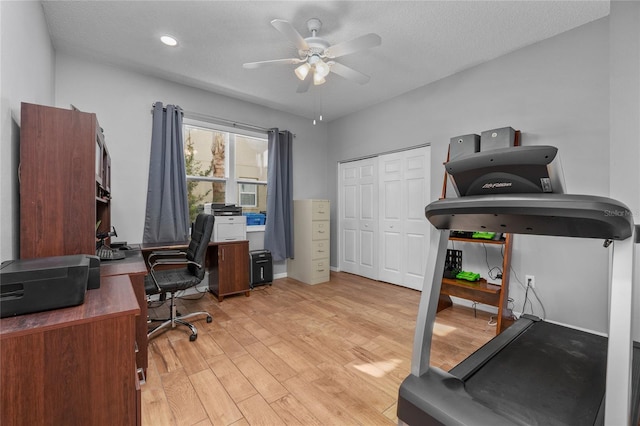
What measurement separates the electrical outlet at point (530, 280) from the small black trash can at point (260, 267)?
306 centimetres

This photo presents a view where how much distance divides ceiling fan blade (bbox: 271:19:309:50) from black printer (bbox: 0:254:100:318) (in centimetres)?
179

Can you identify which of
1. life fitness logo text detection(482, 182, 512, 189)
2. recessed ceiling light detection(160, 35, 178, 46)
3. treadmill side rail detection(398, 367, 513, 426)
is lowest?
treadmill side rail detection(398, 367, 513, 426)

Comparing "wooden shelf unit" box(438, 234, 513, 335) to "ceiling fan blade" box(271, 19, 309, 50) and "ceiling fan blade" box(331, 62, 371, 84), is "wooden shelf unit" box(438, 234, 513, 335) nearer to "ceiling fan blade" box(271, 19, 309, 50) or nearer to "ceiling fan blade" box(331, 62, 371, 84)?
"ceiling fan blade" box(331, 62, 371, 84)

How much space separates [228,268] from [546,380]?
3065 mm

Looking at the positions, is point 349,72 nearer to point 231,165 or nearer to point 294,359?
point 231,165

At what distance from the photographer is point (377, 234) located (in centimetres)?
426

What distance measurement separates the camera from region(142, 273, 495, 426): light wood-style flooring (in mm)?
1531

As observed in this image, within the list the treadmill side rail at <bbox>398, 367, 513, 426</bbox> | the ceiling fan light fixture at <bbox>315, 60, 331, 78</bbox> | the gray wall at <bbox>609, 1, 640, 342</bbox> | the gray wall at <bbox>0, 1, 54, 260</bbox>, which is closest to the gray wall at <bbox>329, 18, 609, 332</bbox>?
the gray wall at <bbox>609, 1, 640, 342</bbox>

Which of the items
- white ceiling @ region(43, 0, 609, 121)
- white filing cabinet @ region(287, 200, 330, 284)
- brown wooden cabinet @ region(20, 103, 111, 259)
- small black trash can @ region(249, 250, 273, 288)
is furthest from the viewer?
white filing cabinet @ region(287, 200, 330, 284)

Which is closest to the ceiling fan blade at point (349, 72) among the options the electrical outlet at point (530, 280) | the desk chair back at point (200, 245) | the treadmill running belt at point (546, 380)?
the desk chair back at point (200, 245)

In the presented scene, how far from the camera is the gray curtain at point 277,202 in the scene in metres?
4.14

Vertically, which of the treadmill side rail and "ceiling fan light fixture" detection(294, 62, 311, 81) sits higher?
"ceiling fan light fixture" detection(294, 62, 311, 81)

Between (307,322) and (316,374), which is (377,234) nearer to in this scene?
(307,322)

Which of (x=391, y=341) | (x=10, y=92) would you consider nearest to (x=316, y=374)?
(x=391, y=341)
